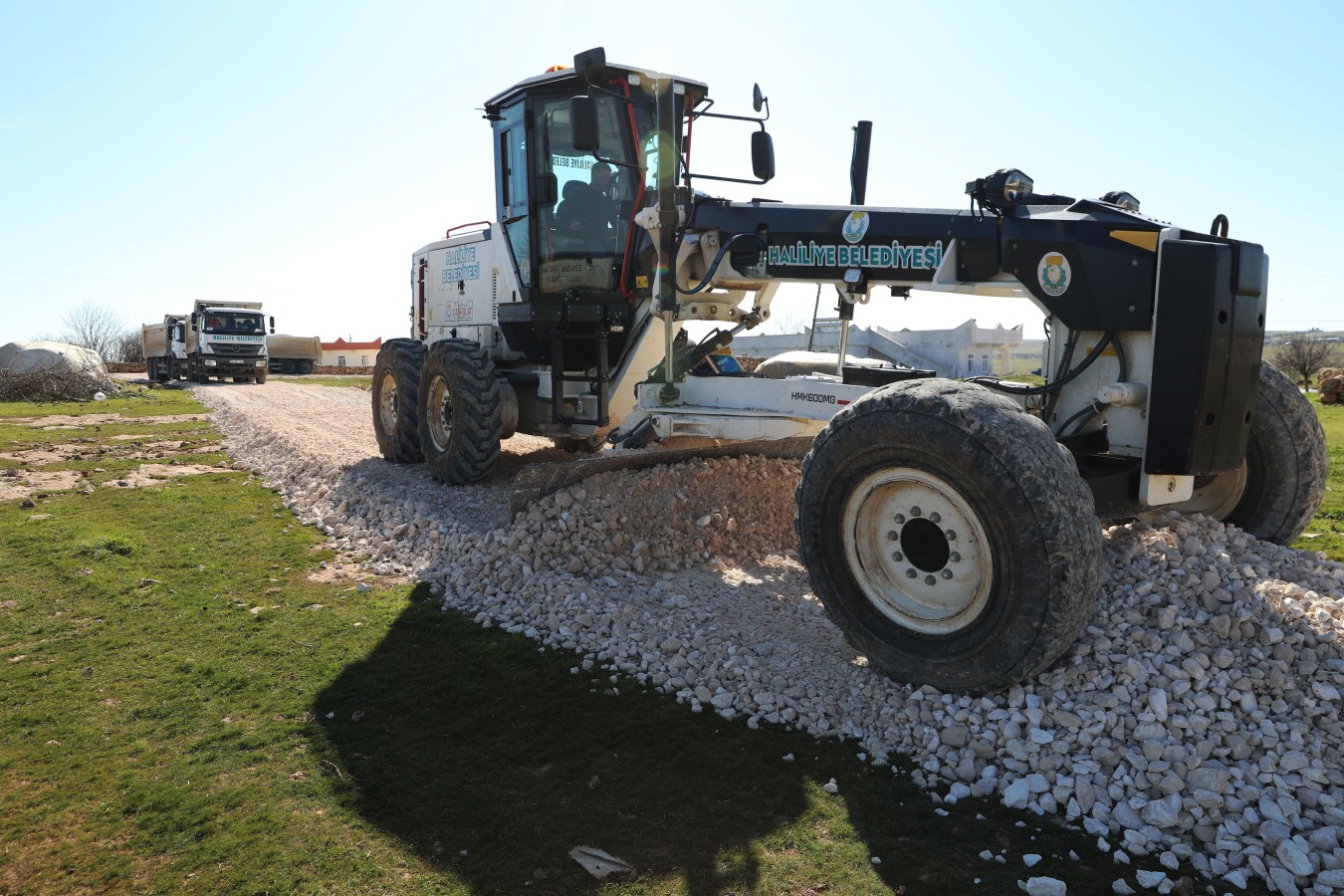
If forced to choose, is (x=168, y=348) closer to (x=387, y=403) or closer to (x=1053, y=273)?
(x=387, y=403)

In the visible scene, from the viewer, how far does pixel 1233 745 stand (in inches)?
131

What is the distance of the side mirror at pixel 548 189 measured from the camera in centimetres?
805

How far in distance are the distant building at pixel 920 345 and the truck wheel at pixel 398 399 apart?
3.22 m

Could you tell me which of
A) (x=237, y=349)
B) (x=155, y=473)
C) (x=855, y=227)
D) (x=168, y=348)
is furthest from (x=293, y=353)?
(x=855, y=227)

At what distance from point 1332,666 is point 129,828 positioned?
14.3 ft

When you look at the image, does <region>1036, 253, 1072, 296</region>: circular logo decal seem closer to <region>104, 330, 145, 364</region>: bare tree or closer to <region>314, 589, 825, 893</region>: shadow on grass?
<region>314, 589, 825, 893</region>: shadow on grass

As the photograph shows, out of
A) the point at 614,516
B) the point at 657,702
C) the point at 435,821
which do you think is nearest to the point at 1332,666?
the point at 657,702

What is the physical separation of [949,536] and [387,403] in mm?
7526

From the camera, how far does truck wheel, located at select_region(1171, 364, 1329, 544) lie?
16.4 ft

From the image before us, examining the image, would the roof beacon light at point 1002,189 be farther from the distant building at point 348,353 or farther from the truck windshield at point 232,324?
the distant building at point 348,353

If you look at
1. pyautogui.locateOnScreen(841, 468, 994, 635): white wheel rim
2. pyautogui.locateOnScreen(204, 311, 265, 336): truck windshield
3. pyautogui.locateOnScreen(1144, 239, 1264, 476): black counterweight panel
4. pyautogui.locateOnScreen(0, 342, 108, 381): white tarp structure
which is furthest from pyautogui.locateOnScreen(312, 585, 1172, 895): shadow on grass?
pyautogui.locateOnScreen(204, 311, 265, 336): truck windshield

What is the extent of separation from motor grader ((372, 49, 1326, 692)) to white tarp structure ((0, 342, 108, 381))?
1971 cm

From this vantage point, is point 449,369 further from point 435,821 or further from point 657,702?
point 435,821

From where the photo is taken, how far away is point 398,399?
962 cm
